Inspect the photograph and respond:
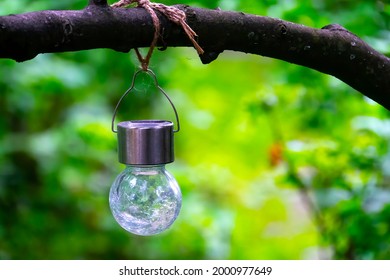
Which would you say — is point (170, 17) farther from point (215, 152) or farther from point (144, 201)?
point (215, 152)

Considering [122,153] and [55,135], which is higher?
[122,153]

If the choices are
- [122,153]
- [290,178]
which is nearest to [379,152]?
[290,178]

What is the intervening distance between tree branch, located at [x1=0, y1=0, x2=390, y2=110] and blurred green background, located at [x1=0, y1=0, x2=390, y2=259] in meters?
0.25

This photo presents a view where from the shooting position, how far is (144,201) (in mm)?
1112

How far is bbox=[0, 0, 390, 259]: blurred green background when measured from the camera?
188cm

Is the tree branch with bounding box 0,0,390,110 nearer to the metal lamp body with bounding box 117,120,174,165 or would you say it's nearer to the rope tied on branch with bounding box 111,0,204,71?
the rope tied on branch with bounding box 111,0,204,71

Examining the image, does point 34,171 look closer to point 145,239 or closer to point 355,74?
point 145,239

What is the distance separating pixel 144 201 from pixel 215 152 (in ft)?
9.30

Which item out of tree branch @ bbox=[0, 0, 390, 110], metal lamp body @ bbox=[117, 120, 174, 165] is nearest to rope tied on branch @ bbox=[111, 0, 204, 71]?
tree branch @ bbox=[0, 0, 390, 110]

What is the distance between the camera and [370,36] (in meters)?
1.87

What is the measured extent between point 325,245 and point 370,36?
74cm

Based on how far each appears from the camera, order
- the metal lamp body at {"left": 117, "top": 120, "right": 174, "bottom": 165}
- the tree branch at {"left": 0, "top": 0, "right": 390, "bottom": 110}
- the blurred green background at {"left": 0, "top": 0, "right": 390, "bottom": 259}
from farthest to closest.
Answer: the blurred green background at {"left": 0, "top": 0, "right": 390, "bottom": 259} → the metal lamp body at {"left": 117, "top": 120, "right": 174, "bottom": 165} → the tree branch at {"left": 0, "top": 0, "right": 390, "bottom": 110}

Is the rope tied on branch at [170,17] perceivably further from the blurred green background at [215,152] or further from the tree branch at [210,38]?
the blurred green background at [215,152]
